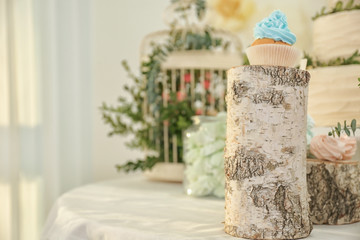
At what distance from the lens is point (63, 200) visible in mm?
1062

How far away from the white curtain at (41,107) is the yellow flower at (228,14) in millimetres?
730

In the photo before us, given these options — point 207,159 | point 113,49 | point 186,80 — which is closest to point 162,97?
point 186,80

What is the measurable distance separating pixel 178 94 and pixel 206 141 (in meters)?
0.38

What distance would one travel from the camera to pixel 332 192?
812 mm

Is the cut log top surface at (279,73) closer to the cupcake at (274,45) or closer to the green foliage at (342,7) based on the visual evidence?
the cupcake at (274,45)

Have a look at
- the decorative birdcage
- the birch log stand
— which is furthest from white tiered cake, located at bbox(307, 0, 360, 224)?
the decorative birdcage

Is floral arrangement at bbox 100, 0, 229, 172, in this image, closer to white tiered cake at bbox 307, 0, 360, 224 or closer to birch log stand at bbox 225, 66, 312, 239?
white tiered cake at bbox 307, 0, 360, 224

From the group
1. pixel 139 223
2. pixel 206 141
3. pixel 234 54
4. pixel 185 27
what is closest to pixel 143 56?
pixel 185 27

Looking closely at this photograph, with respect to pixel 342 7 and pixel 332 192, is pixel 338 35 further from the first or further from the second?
pixel 332 192

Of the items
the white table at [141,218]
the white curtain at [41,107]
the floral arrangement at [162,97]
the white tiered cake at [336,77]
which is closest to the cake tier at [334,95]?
the white tiered cake at [336,77]

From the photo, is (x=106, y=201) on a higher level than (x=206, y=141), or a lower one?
lower

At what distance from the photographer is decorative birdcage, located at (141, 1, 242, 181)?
1.45 m

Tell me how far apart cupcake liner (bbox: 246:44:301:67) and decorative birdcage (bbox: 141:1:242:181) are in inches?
28.4

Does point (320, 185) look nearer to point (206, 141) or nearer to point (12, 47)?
point (206, 141)
